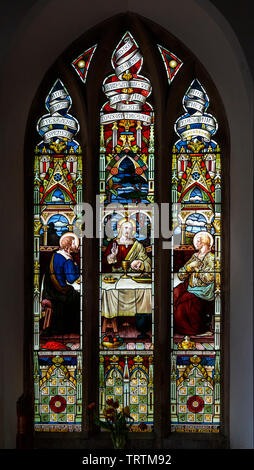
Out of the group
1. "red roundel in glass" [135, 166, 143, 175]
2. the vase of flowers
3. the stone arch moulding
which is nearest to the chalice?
"red roundel in glass" [135, 166, 143, 175]

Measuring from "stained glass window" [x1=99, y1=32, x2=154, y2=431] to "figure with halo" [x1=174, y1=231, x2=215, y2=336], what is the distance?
24 centimetres

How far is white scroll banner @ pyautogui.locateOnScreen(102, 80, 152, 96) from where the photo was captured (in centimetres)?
448

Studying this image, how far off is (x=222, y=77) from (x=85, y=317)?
2173 millimetres

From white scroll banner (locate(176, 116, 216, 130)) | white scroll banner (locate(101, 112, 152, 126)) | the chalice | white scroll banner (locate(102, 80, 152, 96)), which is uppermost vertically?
white scroll banner (locate(102, 80, 152, 96))

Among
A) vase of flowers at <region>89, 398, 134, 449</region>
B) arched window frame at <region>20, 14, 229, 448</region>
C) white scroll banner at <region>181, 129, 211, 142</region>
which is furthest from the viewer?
white scroll banner at <region>181, 129, 211, 142</region>

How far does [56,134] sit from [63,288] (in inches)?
49.9

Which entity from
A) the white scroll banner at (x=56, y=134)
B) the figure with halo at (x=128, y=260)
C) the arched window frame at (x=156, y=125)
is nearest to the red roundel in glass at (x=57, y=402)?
the arched window frame at (x=156, y=125)

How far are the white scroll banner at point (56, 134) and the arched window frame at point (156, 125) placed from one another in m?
→ 0.09

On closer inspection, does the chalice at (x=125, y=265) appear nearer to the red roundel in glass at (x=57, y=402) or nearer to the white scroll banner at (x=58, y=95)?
the red roundel in glass at (x=57, y=402)

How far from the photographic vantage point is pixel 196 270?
4422 millimetres

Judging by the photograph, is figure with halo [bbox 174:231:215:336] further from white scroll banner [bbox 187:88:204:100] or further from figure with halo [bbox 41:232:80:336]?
white scroll banner [bbox 187:88:204:100]

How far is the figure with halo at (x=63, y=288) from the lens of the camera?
442cm
